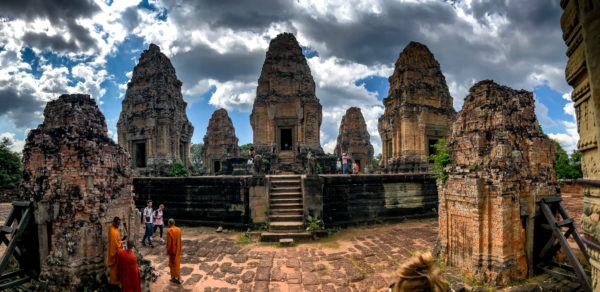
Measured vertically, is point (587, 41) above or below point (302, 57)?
below

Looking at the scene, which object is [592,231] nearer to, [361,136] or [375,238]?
[375,238]

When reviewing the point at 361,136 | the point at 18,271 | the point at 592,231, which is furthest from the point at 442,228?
the point at 361,136

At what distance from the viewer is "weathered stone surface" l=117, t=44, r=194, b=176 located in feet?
56.0

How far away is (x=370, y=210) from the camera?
1011 centimetres

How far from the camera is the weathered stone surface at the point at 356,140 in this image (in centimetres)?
2825

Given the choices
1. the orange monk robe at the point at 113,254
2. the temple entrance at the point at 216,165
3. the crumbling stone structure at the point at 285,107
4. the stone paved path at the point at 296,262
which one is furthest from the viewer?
the temple entrance at the point at 216,165

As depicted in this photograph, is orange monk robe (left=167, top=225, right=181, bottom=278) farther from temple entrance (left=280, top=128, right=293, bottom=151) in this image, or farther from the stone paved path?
temple entrance (left=280, top=128, right=293, bottom=151)

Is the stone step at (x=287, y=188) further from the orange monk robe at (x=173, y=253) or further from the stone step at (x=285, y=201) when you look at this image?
the orange monk robe at (x=173, y=253)

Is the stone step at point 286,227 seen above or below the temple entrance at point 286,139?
below

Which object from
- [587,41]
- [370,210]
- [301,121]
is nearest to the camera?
[587,41]

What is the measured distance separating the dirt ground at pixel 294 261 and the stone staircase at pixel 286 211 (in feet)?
1.61

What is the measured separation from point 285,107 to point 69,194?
13.4 m

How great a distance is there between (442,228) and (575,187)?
16.9 metres

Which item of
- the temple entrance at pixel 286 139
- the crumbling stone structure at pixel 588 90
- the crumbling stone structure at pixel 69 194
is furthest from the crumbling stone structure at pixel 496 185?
the temple entrance at pixel 286 139
